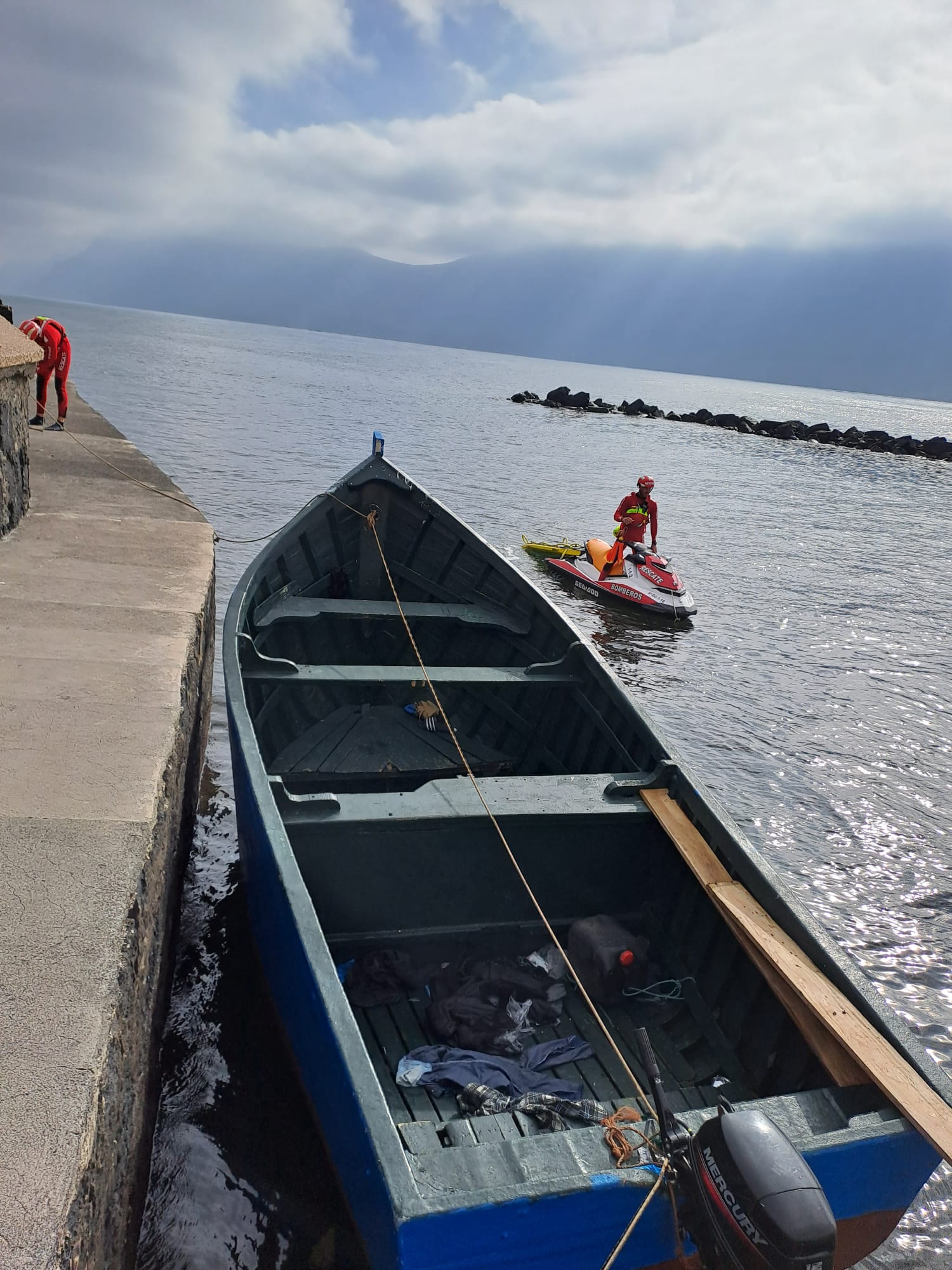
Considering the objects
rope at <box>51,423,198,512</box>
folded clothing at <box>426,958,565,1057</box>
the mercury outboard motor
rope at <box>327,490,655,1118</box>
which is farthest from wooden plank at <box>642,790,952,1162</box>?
rope at <box>51,423,198,512</box>

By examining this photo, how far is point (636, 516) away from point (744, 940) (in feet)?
40.5

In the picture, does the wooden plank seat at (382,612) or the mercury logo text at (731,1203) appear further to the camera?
the wooden plank seat at (382,612)

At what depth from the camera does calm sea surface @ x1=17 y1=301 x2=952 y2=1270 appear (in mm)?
4492

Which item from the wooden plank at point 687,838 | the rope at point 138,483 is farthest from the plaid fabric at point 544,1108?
the rope at point 138,483

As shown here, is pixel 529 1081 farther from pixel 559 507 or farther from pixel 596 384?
pixel 596 384

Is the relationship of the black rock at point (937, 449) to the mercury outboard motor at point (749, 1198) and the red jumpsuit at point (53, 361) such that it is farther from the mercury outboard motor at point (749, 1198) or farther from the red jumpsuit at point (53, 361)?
the mercury outboard motor at point (749, 1198)

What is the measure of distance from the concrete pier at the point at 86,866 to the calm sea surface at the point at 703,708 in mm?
483

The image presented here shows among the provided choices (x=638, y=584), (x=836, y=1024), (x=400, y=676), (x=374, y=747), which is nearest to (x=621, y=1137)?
(x=836, y=1024)

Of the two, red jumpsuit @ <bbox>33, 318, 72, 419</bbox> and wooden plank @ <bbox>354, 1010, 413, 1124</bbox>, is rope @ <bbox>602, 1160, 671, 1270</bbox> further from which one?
red jumpsuit @ <bbox>33, 318, 72, 419</bbox>

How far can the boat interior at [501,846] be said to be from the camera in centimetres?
425

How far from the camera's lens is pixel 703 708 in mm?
11773

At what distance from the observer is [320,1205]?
426cm

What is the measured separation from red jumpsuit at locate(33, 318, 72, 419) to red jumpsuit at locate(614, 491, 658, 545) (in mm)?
10552

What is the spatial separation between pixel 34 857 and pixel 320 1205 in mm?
2511
